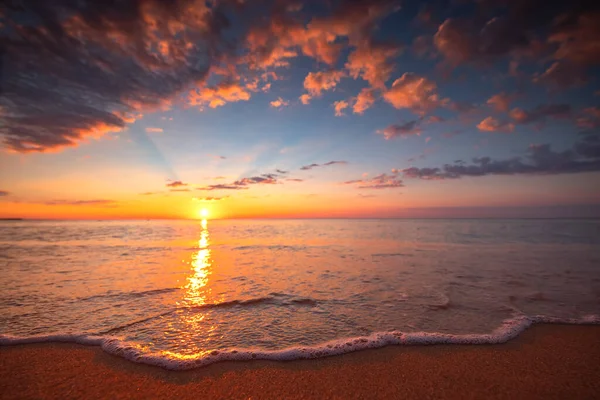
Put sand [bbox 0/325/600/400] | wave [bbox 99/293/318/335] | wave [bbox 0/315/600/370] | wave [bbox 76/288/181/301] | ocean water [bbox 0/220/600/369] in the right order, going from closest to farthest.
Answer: sand [bbox 0/325/600/400] < wave [bbox 0/315/600/370] < ocean water [bbox 0/220/600/369] < wave [bbox 99/293/318/335] < wave [bbox 76/288/181/301]

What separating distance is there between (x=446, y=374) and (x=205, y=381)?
4.62 metres

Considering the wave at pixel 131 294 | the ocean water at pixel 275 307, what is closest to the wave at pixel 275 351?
the ocean water at pixel 275 307

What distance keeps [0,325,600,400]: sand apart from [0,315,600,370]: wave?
175 millimetres

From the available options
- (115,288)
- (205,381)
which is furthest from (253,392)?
(115,288)

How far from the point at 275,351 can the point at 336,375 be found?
153 centimetres

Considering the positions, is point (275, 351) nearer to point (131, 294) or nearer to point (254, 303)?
point (254, 303)

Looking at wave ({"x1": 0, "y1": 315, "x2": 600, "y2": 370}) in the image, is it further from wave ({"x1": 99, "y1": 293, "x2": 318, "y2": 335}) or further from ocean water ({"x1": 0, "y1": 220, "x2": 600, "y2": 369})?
wave ({"x1": 99, "y1": 293, "x2": 318, "y2": 335})

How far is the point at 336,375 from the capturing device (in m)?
4.98

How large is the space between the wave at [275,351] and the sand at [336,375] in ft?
0.57

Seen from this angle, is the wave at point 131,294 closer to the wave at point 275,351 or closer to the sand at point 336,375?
the wave at point 275,351

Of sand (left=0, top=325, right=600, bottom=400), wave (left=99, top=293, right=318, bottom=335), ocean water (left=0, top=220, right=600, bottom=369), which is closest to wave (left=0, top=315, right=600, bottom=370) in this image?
ocean water (left=0, top=220, right=600, bottom=369)

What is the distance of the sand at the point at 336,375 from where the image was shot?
447 centimetres

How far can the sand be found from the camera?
4.47 meters

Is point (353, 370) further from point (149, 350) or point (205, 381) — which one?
point (149, 350)
